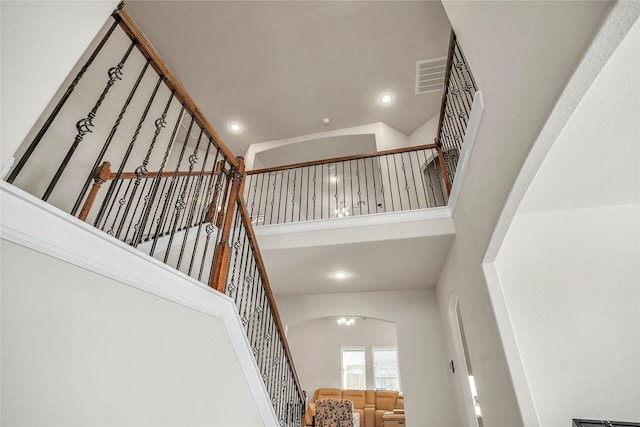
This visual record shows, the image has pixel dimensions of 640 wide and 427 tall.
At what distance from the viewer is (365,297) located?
17.0 feet

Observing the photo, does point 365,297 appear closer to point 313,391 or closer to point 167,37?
point 167,37

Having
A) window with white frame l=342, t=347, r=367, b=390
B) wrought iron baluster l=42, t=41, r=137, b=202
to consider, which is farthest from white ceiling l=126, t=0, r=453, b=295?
window with white frame l=342, t=347, r=367, b=390

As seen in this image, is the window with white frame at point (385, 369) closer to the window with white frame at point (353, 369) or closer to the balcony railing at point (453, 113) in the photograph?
the window with white frame at point (353, 369)

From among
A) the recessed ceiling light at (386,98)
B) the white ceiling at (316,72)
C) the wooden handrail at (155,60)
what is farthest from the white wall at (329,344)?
the wooden handrail at (155,60)

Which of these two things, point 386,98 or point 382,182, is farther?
point 386,98

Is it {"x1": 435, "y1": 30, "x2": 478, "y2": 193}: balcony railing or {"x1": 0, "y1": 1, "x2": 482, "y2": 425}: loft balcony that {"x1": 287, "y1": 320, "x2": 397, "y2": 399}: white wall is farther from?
{"x1": 435, "y1": 30, "x2": 478, "y2": 193}: balcony railing

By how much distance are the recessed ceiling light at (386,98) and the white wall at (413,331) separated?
3356 millimetres

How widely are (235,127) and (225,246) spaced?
475cm

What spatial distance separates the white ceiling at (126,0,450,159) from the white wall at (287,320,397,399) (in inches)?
257

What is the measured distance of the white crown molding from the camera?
0.79m

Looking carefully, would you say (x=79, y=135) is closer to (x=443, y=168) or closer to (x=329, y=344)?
(x=443, y=168)

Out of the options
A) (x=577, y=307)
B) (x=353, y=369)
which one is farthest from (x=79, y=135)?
Answer: (x=353, y=369)

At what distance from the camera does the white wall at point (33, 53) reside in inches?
30.9

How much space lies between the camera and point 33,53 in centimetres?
87
